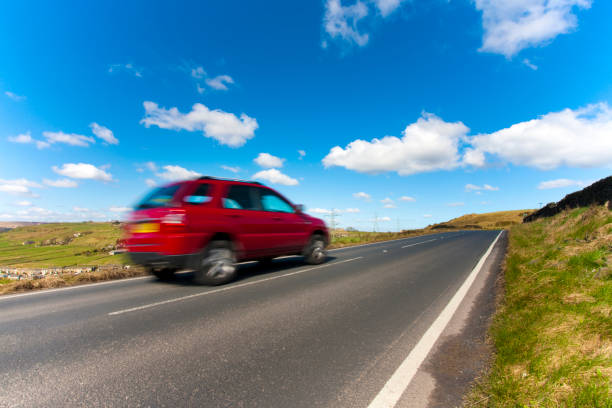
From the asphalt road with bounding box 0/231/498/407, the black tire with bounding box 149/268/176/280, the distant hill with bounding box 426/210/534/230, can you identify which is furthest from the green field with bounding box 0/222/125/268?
the distant hill with bounding box 426/210/534/230

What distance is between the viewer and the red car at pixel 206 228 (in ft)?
16.2

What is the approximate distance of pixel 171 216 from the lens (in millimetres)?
4906

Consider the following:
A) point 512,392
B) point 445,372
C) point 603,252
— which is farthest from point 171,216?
point 603,252

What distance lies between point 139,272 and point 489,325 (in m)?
7.57

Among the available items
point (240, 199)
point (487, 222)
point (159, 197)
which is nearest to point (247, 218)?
point (240, 199)

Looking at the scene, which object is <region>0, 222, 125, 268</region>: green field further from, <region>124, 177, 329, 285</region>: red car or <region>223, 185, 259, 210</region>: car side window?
<region>223, 185, 259, 210</region>: car side window

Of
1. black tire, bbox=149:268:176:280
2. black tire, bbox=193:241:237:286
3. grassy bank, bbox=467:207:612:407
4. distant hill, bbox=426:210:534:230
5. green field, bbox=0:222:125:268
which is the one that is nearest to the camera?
grassy bank, bbox=467:207:612:407

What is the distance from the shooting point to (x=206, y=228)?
525cm

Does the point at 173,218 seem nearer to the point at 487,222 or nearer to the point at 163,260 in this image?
the point at 163,260

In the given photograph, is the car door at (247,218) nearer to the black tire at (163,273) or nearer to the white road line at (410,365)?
the black tire at (163,273)

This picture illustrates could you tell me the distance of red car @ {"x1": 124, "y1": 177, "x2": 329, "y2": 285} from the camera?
194 inches

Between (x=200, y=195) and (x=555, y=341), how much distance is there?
530 cm

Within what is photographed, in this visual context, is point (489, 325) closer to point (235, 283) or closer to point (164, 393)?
point (164, 393)

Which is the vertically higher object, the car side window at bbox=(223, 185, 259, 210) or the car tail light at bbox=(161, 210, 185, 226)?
the car side window at bbox=(223, 185, 259, 210)
